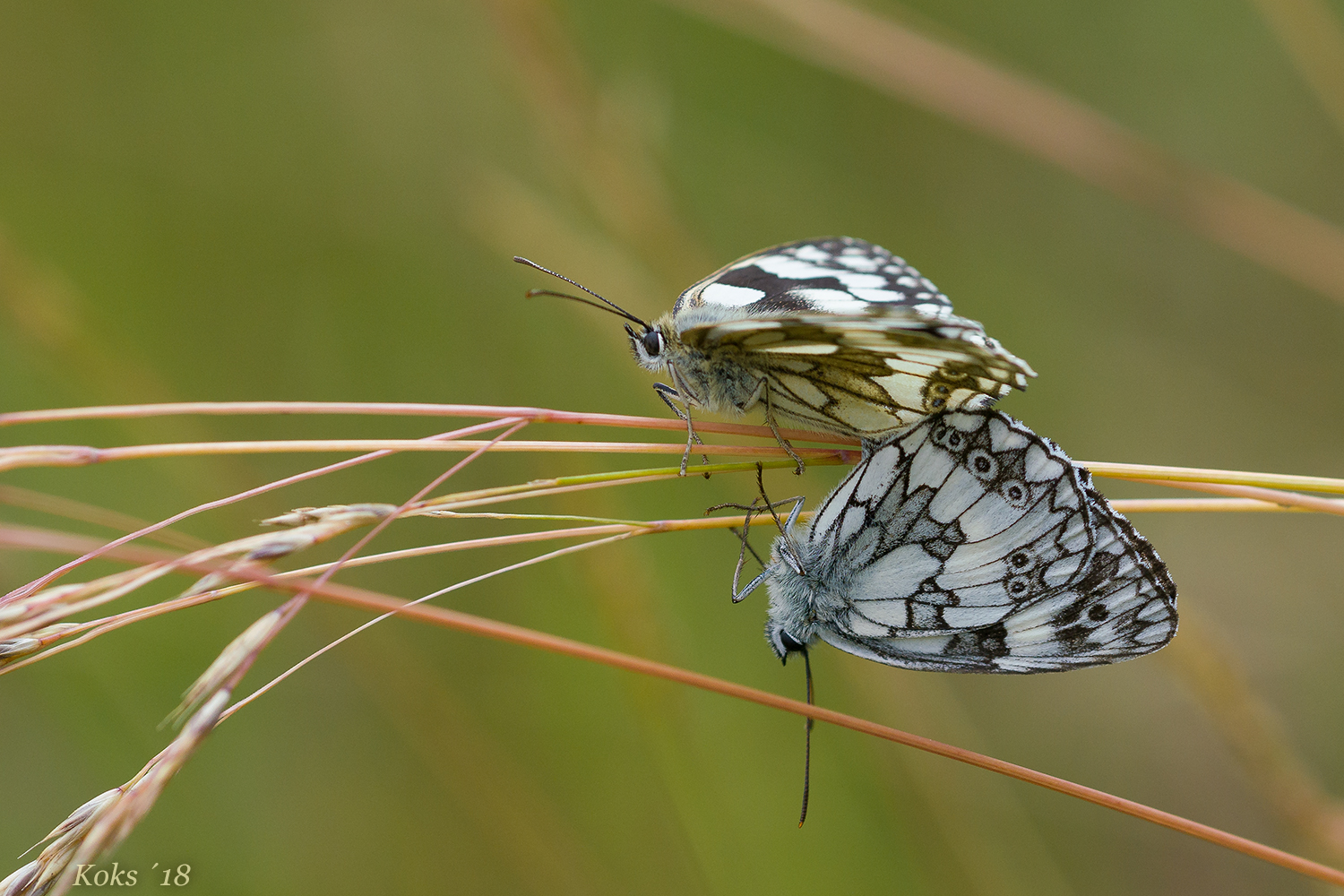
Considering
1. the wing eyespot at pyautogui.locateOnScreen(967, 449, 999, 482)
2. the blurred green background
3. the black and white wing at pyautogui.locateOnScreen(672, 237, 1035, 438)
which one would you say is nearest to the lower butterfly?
the wing eyespot at pyautogui.locateOnScreen(967, 449, 999, 482)

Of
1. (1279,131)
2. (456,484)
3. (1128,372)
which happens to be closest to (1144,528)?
(1128,372)

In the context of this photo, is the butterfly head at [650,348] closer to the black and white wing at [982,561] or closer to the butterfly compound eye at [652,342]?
the butterfly compound eye at [652,342]

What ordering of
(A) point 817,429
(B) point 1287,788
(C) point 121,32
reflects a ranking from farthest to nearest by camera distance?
(C) point 121,32, (A) point 817,429, (B) point 1287,788

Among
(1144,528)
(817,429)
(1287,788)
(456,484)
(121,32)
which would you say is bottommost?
(1144,528)

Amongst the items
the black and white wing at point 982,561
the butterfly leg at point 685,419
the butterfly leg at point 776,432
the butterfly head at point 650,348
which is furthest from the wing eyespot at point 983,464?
the butterfly head at point 650,348

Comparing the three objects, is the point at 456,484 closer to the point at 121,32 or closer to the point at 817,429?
the point at 817,429

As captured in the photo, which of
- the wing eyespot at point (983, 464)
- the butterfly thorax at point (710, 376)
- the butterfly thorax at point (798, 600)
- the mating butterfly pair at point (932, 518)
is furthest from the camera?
the butterfly thorax at point (710, 376)

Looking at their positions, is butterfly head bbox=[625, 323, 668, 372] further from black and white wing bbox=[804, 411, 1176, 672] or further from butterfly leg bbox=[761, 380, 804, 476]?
black and white wing bbox=[804, 411, 1176, 672]

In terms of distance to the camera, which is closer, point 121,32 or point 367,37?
point 121,32
